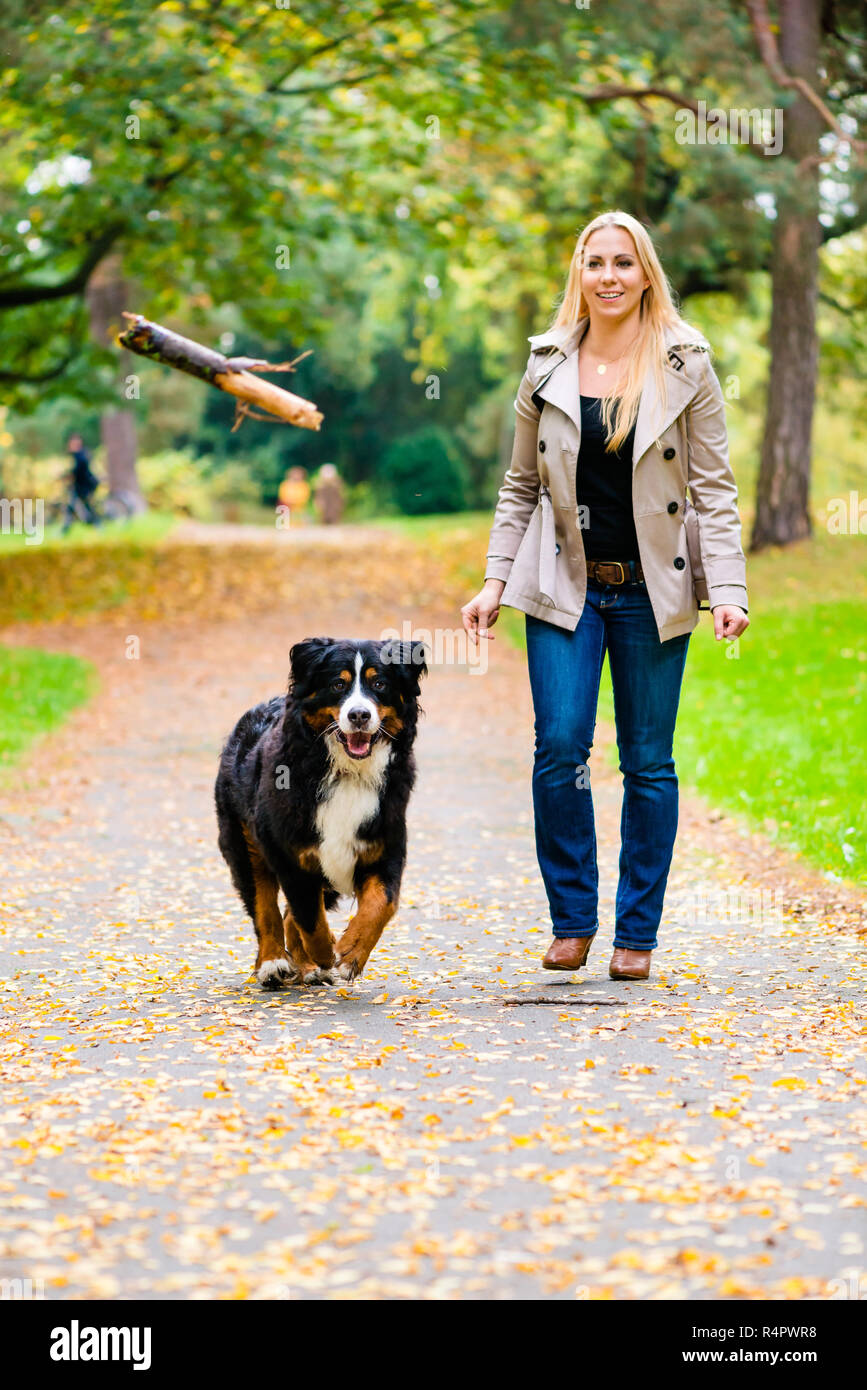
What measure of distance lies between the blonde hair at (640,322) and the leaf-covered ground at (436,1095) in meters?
2.00

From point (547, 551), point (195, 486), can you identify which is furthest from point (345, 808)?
point (195, 486)

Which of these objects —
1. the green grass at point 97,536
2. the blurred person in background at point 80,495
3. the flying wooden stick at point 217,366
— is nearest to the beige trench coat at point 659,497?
the flying wooden stick at point 217,366

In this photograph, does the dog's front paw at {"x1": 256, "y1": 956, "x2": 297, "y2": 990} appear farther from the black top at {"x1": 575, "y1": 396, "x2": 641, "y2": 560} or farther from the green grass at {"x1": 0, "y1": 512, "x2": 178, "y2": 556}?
the green grass at {"x1": 0, "y1": 512, "x2": 178, "y2": 556}

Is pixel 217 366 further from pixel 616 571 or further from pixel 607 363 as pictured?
pixel 616 571

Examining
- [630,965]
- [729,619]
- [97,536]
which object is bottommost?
[630,965]

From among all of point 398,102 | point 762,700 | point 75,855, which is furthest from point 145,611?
point 75,855

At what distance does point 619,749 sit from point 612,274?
1636mm

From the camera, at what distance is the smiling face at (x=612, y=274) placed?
17.9ft

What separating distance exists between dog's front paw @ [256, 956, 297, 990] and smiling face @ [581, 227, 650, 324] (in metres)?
2.63

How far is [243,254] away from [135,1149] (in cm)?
1900

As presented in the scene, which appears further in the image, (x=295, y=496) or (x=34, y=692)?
(x=295, y=496)

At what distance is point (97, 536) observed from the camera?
2844cm

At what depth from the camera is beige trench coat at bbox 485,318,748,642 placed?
543cm

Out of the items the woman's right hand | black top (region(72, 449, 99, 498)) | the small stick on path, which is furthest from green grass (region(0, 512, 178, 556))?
the small stick on path
